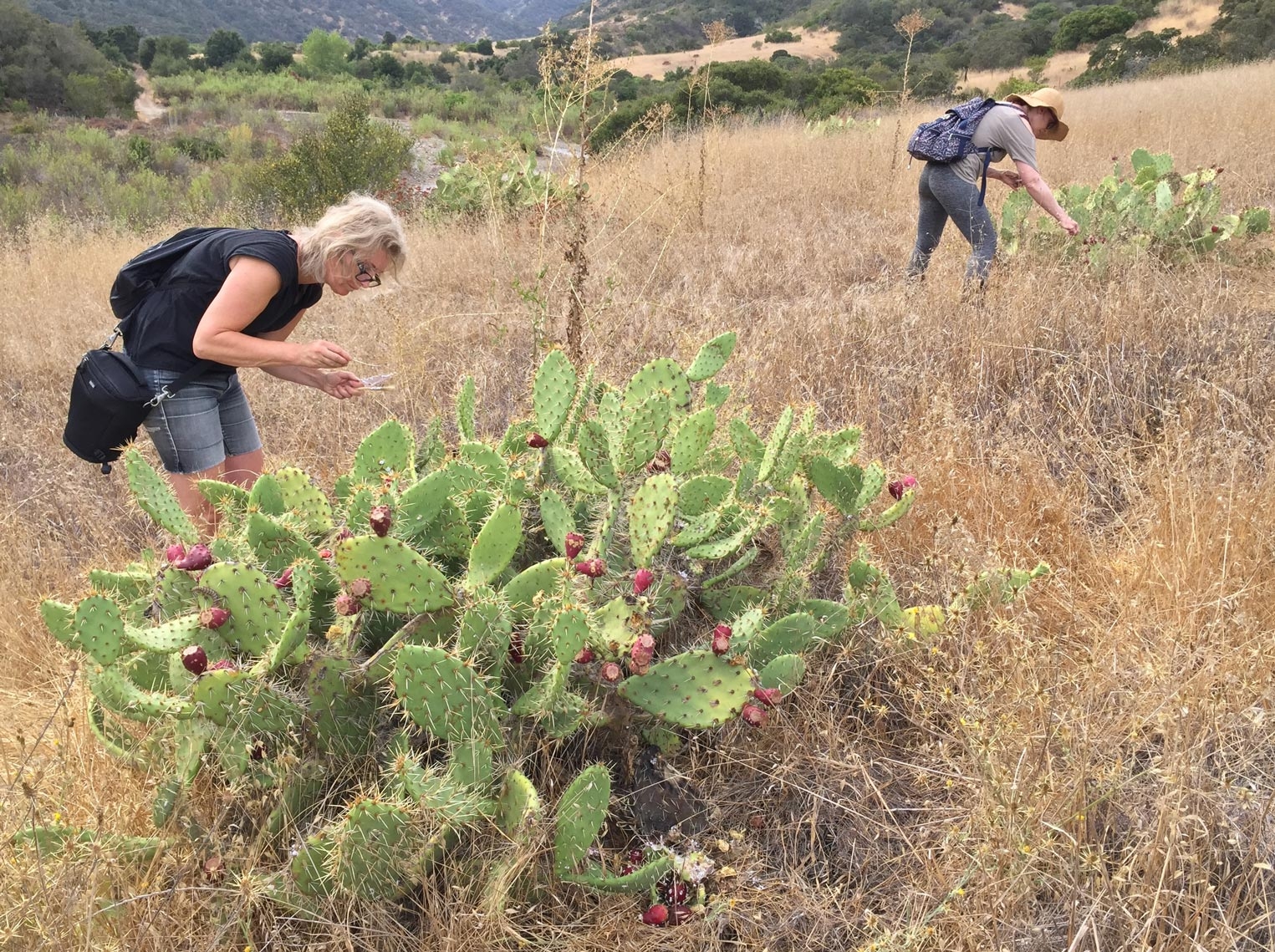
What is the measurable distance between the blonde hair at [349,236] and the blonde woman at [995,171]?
3.04 meters

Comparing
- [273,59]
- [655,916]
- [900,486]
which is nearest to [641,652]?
[655,916]

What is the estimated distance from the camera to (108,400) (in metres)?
2.32

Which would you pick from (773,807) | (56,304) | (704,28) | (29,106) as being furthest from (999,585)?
(29,106)

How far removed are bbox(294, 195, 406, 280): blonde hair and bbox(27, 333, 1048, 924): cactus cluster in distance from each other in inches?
27.8

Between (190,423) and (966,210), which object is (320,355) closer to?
(190,423)

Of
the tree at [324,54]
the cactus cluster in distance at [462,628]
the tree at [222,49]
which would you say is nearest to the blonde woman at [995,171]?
the cactus cluster in distance at [462,628]

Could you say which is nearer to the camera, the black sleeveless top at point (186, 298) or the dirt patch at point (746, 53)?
the black sleeveless top at point (186, 298)

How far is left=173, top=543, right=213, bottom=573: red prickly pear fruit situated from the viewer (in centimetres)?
152

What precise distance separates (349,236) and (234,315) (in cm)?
41

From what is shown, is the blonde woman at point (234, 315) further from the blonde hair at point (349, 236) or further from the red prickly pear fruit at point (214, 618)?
the red prickly pear fruit at point (214, 618)

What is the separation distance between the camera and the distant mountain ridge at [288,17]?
177 feet

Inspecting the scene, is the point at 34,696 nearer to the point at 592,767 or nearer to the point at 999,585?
the point at 592,767

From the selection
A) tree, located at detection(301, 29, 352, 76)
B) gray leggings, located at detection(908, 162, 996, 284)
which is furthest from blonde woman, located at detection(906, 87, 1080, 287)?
tree, located at detection(301, 29, 352, 76)

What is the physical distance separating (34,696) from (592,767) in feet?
5.35
